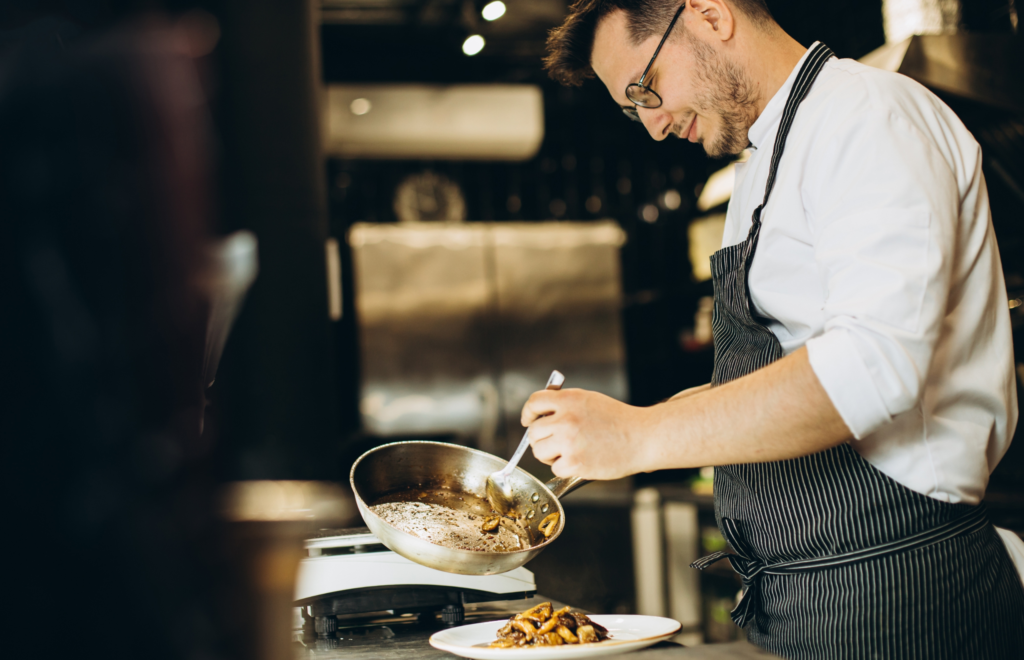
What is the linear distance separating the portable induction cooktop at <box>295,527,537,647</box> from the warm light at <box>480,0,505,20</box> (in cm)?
289

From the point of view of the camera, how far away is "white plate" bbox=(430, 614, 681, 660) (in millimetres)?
826

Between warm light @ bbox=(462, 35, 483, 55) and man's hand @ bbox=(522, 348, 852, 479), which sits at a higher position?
warm light @ bbox=(462, 35, 483, 55)

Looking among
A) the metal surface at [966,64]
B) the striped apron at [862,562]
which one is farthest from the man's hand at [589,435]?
the metal surface at [966,64]

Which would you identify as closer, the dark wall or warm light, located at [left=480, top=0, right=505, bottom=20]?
the dark wall

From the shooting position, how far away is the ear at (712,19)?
1055mm

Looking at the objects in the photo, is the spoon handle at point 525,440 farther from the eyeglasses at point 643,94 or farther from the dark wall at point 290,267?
the dark wall at point 290,267

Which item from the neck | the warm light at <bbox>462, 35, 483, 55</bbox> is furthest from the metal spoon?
the warm light at <bbox>462, 35, 483, 55</bbox>

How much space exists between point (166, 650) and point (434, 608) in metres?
1.08

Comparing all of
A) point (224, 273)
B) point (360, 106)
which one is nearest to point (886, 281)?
point (224, 273)

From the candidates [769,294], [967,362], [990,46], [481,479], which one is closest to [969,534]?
[967,362]

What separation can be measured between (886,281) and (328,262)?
2.00 meters

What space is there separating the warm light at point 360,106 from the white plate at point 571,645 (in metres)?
3.13

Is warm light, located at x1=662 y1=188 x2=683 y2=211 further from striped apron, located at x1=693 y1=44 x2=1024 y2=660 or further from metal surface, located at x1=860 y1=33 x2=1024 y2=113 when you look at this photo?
striped apron, located at x1=693 y1=44 x2=1024 y2=660

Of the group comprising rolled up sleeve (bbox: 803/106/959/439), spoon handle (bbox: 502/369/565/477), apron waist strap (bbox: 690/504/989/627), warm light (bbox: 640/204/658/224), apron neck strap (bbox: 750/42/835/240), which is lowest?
apron waist strap (bbox: 690/504/989/627)
